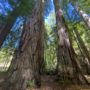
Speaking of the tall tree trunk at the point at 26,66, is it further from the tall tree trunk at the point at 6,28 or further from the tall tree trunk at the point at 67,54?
the tall tree trunk at the point at 6,28

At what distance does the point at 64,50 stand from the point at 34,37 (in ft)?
4.37

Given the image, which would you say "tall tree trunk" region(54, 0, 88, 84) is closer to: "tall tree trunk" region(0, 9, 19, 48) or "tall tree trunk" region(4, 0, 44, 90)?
"tall tree trunk" region(4, 0, 44, 90)

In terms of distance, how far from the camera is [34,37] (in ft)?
8.98

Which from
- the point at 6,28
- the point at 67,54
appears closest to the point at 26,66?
the point at 67,54

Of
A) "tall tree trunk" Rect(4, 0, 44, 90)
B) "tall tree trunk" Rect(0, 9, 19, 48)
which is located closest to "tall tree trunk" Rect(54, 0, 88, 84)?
"tall tree trunk" Rect(4, 0, 44, 90)

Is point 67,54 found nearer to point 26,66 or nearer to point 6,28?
point 26,66

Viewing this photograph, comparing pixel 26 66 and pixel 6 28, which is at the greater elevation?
pixel 6 28

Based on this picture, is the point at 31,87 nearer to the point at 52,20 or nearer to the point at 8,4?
the point at 8,4

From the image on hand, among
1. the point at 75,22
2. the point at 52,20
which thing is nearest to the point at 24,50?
Result: the point at 75,22

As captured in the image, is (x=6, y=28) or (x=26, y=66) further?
(x=6, y=28)

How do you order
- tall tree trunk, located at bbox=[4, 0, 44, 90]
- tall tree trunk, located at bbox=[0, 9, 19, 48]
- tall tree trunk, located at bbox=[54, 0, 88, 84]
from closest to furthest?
tall tree trunk, located at bbox=[4, 0, 44, 90]
tall tree trunk, located at bbox=[54, 0, 88, 84]
tall tree trunk, located at bbox=[0, 9, 19, 48]

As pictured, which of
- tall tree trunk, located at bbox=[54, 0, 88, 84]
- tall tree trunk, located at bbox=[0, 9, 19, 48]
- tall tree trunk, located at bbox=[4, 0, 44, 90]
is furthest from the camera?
tall tree trunk, located at bbox=[0, 9, 19, 48]

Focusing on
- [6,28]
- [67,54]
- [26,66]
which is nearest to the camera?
[26,66]

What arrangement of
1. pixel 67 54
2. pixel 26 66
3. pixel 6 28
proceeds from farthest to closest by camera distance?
1. pixel 6 28
2. pixel 67 54
3. pixel 26 66
